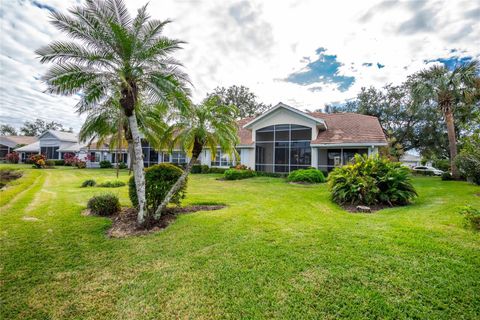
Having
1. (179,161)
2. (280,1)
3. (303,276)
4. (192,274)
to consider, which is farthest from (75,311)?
(179,161)

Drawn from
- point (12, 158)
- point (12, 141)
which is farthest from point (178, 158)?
point (12, 141)

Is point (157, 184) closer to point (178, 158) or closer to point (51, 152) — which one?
point (178, 158)

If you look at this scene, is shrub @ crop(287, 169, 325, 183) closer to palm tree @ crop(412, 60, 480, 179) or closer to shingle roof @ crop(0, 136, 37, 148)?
palm tree @ crop(412, 60, 480, 179)

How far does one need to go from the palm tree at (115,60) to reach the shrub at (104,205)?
89.6 inches

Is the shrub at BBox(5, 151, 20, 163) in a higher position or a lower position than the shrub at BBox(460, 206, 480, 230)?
higher

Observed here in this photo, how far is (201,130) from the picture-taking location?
24.9ft

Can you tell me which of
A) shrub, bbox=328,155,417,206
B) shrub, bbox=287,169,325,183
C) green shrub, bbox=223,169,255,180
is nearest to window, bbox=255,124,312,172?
green shrub, bbox=223,169,255,180

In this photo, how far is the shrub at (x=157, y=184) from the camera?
25.3 feet

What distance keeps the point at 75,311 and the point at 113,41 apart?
6515 mm

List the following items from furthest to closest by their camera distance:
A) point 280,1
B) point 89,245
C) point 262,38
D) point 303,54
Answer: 1. point 303,54
2. point 262,38
3. point 280,1
4. point 89,245

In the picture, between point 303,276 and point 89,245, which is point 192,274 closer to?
point 303,276

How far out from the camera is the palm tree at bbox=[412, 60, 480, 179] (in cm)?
1770

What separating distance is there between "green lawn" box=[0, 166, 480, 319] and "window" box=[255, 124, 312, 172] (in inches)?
576

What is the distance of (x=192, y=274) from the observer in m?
4.29
